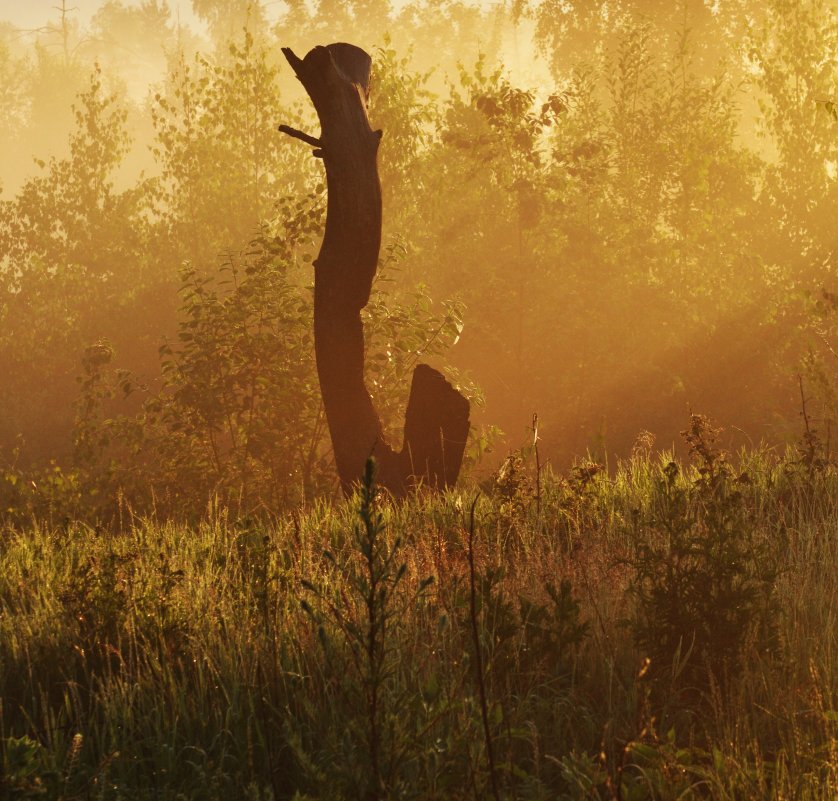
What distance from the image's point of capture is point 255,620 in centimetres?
442

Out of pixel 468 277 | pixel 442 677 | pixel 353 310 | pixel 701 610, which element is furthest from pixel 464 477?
pixel 468 277

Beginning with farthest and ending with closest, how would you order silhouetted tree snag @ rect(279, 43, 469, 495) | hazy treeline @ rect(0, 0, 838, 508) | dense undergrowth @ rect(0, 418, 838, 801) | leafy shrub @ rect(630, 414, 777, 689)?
1. hazy treeline @ rect(0, 0, 838, 508)
2. silhouetted tree snag @ rect(279, 43, 469, 495)
3. leafy shrub @ rect(630, 414, 777, 689)
4. dense undergrowth @ rect(0, 418, 838, 801)

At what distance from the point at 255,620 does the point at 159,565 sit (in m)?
0.95

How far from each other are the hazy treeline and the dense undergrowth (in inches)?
195

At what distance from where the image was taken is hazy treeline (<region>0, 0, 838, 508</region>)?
1104 cm

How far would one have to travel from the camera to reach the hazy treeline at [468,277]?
1104 cm

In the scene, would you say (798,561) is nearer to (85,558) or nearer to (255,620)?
(255,620)

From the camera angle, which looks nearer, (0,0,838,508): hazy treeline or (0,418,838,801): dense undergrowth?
(0,418,838,801): dense undergrowth

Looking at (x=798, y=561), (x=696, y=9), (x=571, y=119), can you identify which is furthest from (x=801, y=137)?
(x=798, y=561)

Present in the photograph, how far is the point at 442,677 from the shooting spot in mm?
3893

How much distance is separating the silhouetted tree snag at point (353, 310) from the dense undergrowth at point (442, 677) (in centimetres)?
310

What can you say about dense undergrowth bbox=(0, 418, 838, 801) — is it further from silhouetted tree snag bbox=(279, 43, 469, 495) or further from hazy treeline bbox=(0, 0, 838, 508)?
hazy treeline bbox=(0, 0, 838, 508)

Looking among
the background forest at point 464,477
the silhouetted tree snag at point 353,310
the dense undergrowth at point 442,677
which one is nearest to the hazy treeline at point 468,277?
the background forest at point 464,477

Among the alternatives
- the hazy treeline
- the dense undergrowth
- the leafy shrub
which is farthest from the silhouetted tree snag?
the leafy shrub
